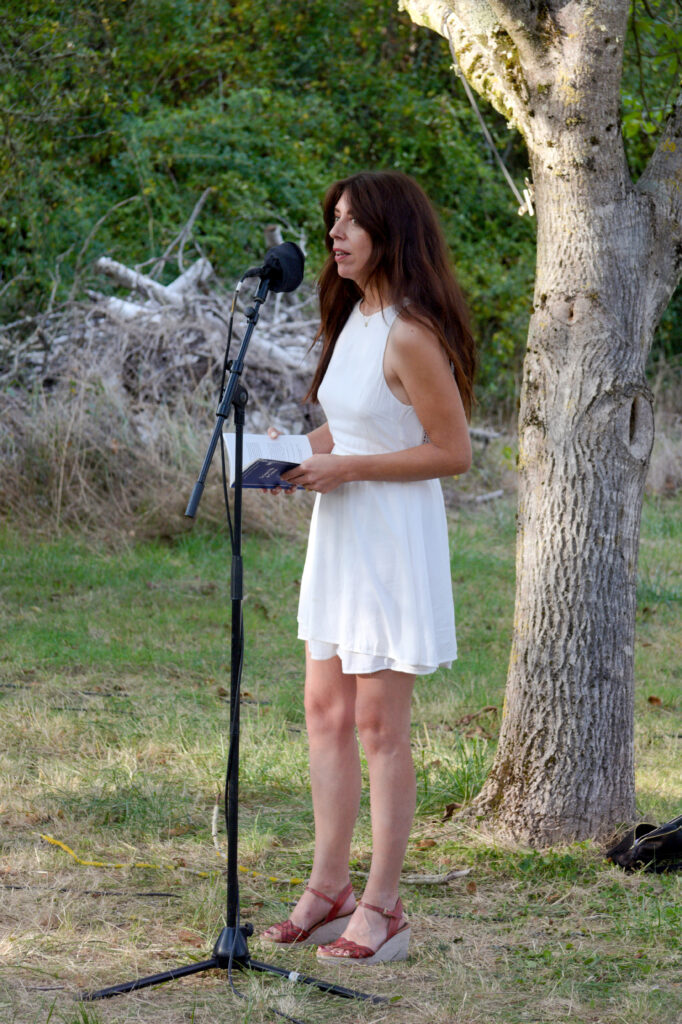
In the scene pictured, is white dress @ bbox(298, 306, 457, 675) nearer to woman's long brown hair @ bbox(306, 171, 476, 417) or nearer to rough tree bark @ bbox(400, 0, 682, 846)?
woman's long brown hair @ bbox(306, 171, 476, 417)

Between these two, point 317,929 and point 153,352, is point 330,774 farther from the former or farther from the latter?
point 153,352

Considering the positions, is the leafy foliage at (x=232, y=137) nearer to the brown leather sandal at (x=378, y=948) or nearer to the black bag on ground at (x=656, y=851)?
the black bag on ground at (x=656, y=851)

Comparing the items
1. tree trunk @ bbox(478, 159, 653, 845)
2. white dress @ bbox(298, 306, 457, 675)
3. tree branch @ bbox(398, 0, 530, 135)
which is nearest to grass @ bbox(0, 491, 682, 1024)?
tree trunk @ bbox(478, 159, 653, 845)

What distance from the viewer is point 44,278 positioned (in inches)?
420

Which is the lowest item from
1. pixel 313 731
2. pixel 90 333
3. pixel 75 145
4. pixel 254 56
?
pixel 313 731

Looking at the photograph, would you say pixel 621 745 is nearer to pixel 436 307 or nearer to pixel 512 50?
pixel 436 307

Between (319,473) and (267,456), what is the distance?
16cm

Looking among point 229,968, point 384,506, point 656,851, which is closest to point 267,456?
point 384,506

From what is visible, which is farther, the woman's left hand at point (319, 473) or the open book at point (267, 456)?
the woman's left hand at point (319, 473)

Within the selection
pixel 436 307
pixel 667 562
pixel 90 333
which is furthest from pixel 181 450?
pixel 436 307

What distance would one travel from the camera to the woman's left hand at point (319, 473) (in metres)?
3.02

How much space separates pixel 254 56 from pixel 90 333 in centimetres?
802

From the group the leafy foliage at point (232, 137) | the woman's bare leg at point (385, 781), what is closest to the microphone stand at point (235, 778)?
the woman's bare leg at point (385, 781)

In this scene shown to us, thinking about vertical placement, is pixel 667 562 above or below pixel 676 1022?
above
